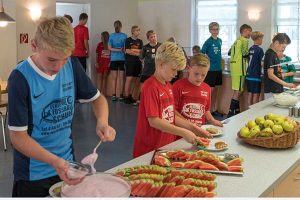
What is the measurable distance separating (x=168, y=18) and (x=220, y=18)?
3.91 ft

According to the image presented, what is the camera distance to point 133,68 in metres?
8.66

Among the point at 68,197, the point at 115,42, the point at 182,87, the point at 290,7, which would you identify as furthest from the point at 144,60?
the point at 68,197

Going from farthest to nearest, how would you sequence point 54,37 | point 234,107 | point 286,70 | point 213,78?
point 213,78 → point 234,107 → point 286,70 → point 54,37

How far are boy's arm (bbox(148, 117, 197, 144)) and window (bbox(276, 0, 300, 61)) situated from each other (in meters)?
6.27

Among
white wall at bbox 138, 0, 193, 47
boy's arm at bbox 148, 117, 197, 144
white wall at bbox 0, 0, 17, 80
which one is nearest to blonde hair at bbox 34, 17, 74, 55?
boy's arm at bbox 148, 117, 197, 144

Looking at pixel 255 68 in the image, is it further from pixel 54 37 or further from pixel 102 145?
pixel 54 37

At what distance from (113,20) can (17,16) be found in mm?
2560

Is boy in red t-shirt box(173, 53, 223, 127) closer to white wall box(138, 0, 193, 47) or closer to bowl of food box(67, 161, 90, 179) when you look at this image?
bowl of food box(67, 161, 90, 179)

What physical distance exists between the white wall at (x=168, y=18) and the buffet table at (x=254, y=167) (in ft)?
21.5

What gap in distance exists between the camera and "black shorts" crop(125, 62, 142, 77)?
340 inches

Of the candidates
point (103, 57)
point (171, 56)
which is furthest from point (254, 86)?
point (171, 56)

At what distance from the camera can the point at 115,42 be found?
8758 mm

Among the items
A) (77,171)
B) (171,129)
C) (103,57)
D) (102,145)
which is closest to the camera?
(77,171)

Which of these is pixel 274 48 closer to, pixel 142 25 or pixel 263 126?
pixel 263 126
